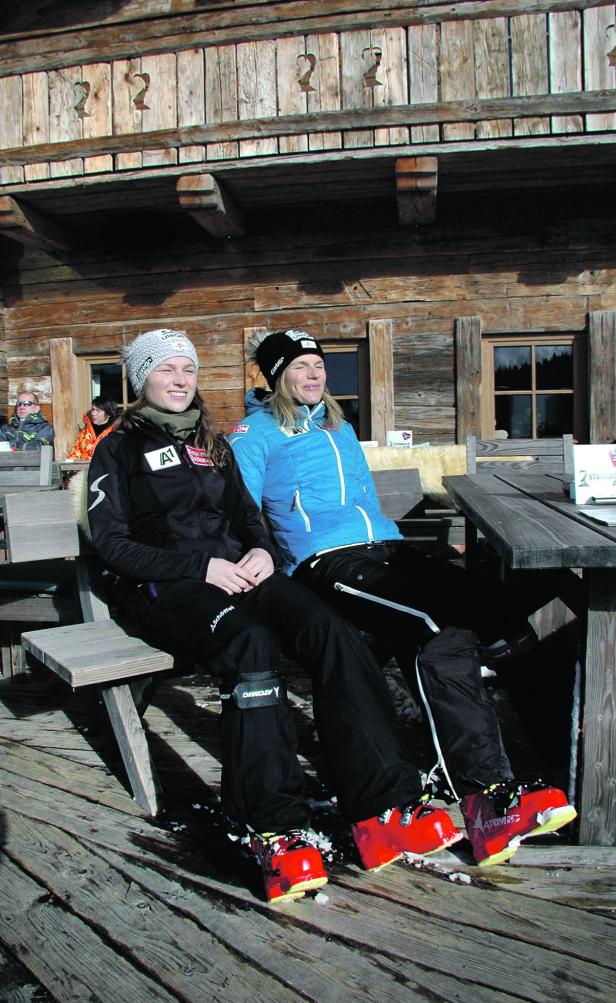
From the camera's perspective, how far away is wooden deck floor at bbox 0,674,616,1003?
5.05 ft

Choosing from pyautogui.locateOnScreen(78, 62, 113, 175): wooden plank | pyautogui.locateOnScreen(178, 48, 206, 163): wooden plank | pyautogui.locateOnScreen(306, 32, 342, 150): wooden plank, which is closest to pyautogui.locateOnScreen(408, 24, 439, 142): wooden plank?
pyautogui.locateOnScreen(306, 32, 342, 150): wooden plank

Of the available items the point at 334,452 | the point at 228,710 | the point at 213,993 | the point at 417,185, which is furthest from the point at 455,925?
the point at 417,185

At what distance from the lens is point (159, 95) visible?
629 centimetres

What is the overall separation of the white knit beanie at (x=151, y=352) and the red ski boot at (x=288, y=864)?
1558mm

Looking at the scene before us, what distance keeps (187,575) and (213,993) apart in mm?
1122

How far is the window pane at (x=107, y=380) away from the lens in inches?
320

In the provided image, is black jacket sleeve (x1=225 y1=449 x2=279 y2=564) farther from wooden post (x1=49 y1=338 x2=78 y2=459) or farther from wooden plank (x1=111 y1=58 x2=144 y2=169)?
wooden post (x1=49 y1=338 x2=78 y2=459)

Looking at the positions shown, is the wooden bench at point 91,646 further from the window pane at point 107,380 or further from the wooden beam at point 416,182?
the window pane at point 107,380

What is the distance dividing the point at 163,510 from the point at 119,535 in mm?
176

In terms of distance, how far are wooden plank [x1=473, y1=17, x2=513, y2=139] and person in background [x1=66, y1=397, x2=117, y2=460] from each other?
3976mm

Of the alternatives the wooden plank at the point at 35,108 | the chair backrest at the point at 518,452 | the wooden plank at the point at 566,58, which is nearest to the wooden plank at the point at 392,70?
the wooden plank at the point at 566,58

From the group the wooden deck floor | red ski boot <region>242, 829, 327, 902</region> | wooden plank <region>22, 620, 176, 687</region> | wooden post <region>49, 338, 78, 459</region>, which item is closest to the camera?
the wooden deck floor

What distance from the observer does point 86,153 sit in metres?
6.36

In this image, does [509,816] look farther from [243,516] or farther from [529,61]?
[529,61]
